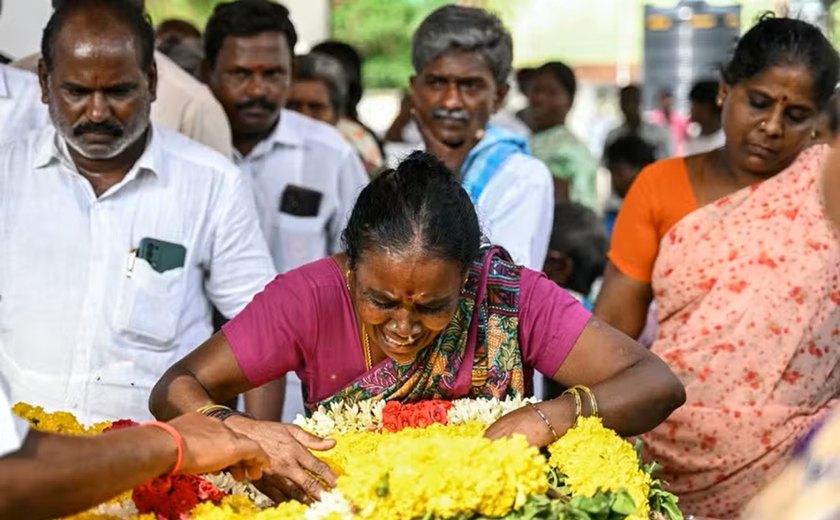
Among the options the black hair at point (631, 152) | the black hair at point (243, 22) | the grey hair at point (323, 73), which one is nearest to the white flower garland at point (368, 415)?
the black hair at point (243, 22)

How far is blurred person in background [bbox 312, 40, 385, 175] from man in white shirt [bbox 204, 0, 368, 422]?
3.37 feet

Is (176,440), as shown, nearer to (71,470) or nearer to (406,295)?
(71,470)

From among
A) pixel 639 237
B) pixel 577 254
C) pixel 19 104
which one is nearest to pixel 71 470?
pixel 639 237

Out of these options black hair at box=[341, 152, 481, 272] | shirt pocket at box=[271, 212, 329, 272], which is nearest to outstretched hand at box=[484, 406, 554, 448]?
black hair at box=[341, 152, 481, 272]

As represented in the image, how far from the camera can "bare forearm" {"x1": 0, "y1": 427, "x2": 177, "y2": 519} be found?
2.49m

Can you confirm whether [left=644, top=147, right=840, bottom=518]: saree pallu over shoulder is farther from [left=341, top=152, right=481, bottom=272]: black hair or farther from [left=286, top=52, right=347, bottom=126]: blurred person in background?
[left=286, top=52, right=347, bottom=126]: blurred person in background

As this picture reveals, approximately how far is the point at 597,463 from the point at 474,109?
217 centimetres

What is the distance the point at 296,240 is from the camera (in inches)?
218

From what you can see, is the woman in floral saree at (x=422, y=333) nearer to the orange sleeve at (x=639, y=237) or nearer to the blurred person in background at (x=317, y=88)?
the orange sleeve at (x=639, y=237)

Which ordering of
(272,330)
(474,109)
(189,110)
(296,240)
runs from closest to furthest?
(272,330) < (474,109) < (189,110) < (296,240)

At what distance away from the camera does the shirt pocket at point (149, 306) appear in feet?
14.0

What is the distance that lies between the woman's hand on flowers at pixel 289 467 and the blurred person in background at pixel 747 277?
159 cm

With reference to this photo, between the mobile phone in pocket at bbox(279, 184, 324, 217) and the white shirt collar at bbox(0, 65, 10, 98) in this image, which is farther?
the mobile phone in pocket at bbox(279, 184, 324, 217)

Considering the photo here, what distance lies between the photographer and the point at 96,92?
4297 millimetres
